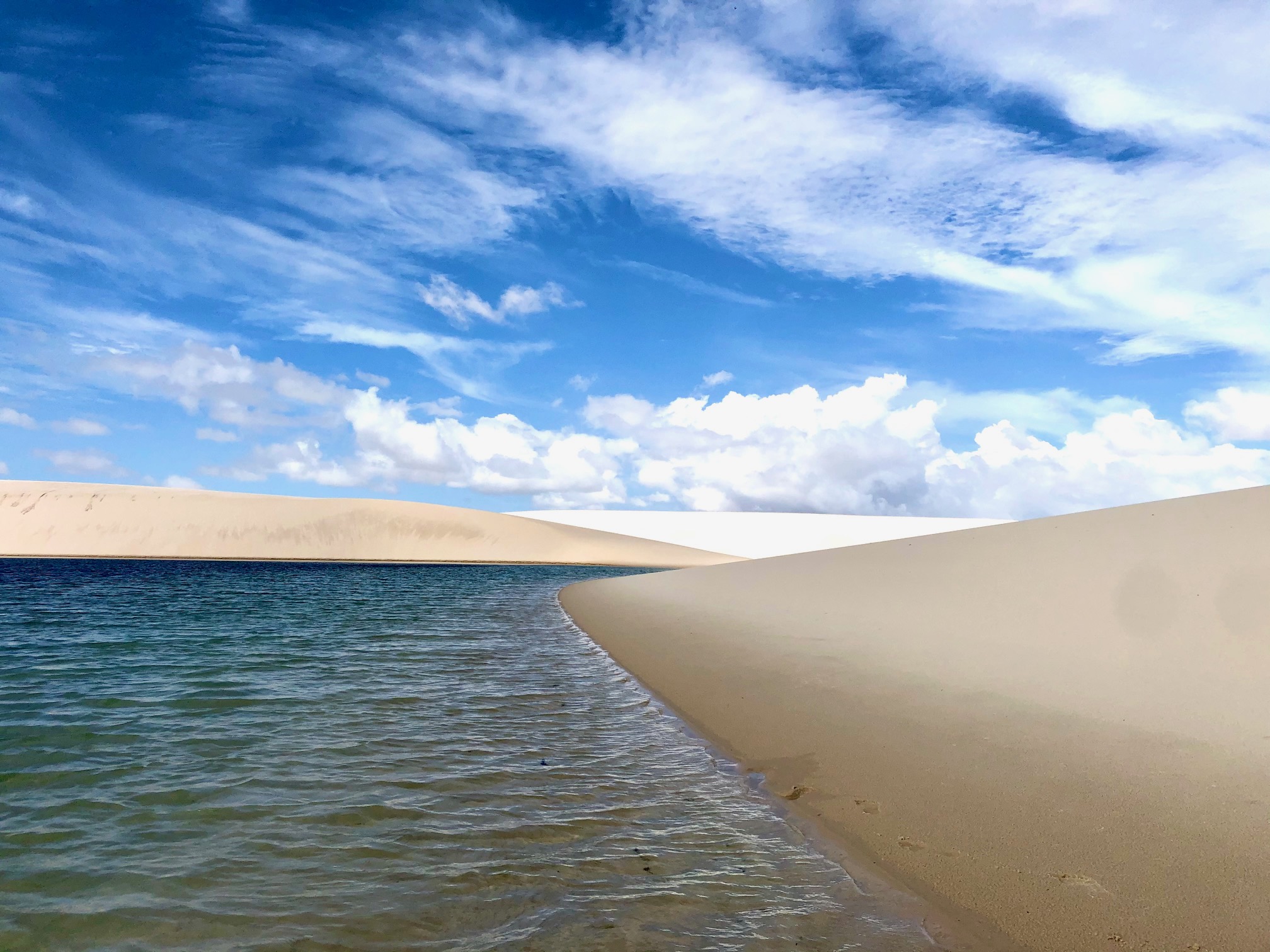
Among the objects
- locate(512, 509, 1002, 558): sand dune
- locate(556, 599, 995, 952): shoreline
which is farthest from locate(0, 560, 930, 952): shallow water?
locate(512, 509, 1002, 558): sand dune

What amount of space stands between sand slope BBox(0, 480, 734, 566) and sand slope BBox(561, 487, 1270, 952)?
220 ft

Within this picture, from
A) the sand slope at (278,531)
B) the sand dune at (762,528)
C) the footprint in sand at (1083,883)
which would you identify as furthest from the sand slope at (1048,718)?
the sand dune at (762,528)

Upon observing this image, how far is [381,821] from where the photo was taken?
476 cm

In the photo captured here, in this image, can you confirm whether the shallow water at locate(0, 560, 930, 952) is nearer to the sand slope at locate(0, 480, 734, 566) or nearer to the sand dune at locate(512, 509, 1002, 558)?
the sand slope at locate(0, 480, 734, 566)

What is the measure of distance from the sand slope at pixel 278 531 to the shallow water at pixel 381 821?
6890 cm

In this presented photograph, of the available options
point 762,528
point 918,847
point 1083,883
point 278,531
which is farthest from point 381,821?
point 762,528

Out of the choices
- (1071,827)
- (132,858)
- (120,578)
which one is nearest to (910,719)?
(1071,827)

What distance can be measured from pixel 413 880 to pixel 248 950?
0.88 m

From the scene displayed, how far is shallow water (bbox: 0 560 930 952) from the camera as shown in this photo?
11.2ft

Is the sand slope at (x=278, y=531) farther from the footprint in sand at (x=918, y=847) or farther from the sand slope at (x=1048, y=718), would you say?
the footprint in sand at (x=918, y=847)

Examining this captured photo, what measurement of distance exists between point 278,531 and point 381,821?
8139 cm

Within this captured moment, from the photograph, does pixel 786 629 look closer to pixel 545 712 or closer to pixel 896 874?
pixel 545 712

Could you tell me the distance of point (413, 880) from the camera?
12.8ft

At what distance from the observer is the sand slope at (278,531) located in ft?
233
